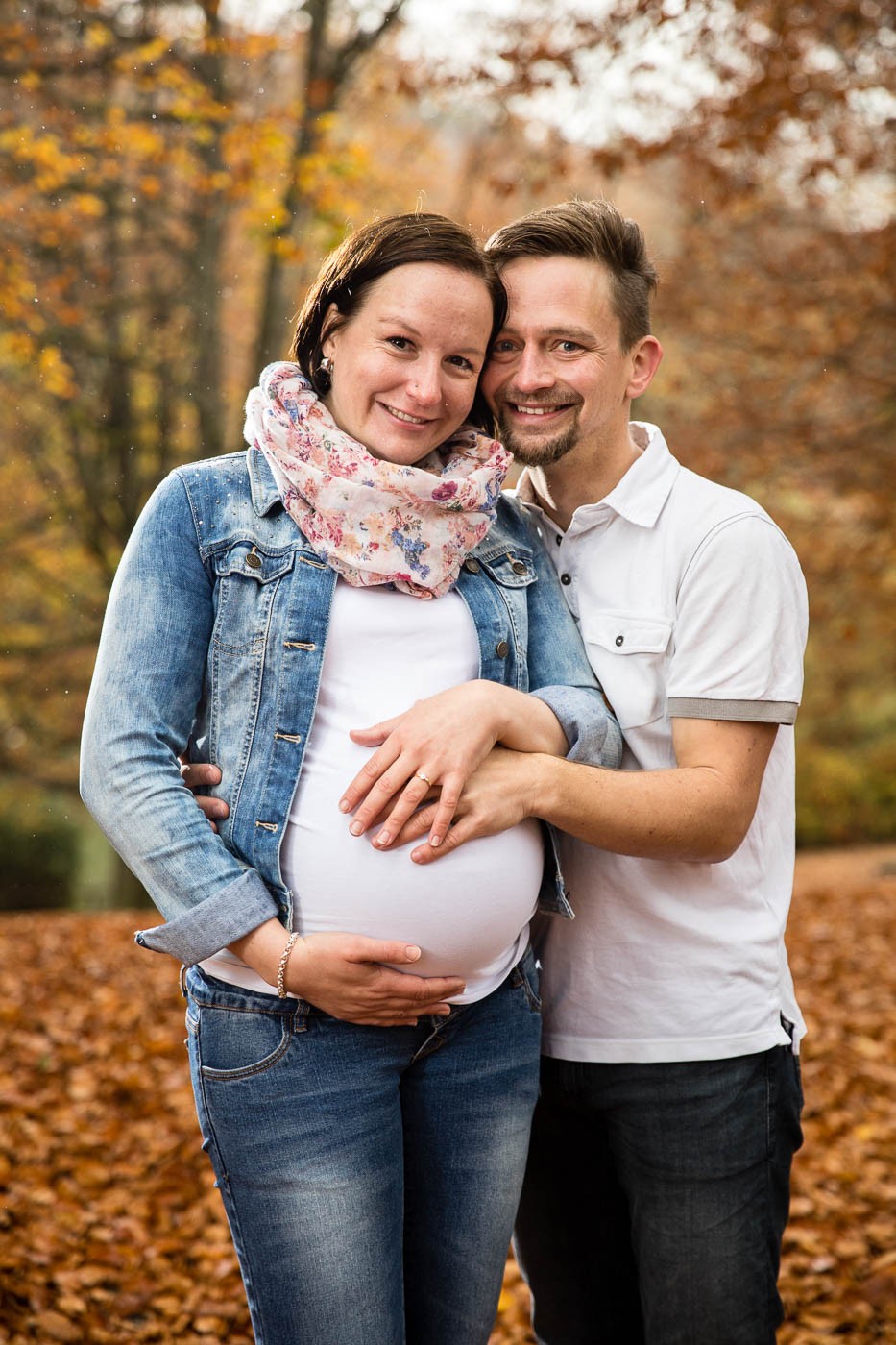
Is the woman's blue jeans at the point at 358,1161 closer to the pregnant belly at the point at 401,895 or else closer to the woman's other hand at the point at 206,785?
the pregnant belly at the point at 401,895

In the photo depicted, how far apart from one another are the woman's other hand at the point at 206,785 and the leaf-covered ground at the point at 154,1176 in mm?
2050

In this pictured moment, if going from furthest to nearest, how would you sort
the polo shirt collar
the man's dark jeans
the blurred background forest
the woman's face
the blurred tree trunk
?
1. the blurred tree trunk
2. the blurred background forest
3. the polo shirt collar
4. the man's dark jeans
5. the woman's face

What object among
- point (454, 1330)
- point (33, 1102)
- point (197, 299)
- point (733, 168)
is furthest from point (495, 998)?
point (197, 299)

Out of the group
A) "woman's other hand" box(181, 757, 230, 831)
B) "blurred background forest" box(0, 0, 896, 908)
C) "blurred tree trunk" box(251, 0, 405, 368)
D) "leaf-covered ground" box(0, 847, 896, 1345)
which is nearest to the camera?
"woman's other hand" box(181, 757, 230, 831)

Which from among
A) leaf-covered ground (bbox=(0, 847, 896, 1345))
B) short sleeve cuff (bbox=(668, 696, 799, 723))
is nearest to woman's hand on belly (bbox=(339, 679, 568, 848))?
short sleeve cuff (bbox=(668, 696, 799, 723))

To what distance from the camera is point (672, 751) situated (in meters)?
2.09

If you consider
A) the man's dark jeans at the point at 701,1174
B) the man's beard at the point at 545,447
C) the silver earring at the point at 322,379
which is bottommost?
the man's dark jeans at the point at 701,1174

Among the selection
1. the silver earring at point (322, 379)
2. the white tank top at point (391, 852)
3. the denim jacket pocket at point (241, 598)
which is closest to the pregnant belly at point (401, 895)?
the white tank top at point (391, 852)

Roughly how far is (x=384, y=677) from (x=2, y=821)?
11572 mm

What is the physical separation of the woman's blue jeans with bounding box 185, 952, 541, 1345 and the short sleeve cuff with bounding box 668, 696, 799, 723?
579 millimetres

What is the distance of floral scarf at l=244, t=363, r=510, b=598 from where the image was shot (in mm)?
1865

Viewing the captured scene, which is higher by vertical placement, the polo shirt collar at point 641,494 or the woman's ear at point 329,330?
the woman's ear at point 329,330

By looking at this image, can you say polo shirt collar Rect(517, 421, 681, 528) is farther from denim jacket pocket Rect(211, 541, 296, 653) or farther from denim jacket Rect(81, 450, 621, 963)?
denim jacket pocket Rect(211, 541, 296, 653)

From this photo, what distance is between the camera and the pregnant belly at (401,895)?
5.81ft
